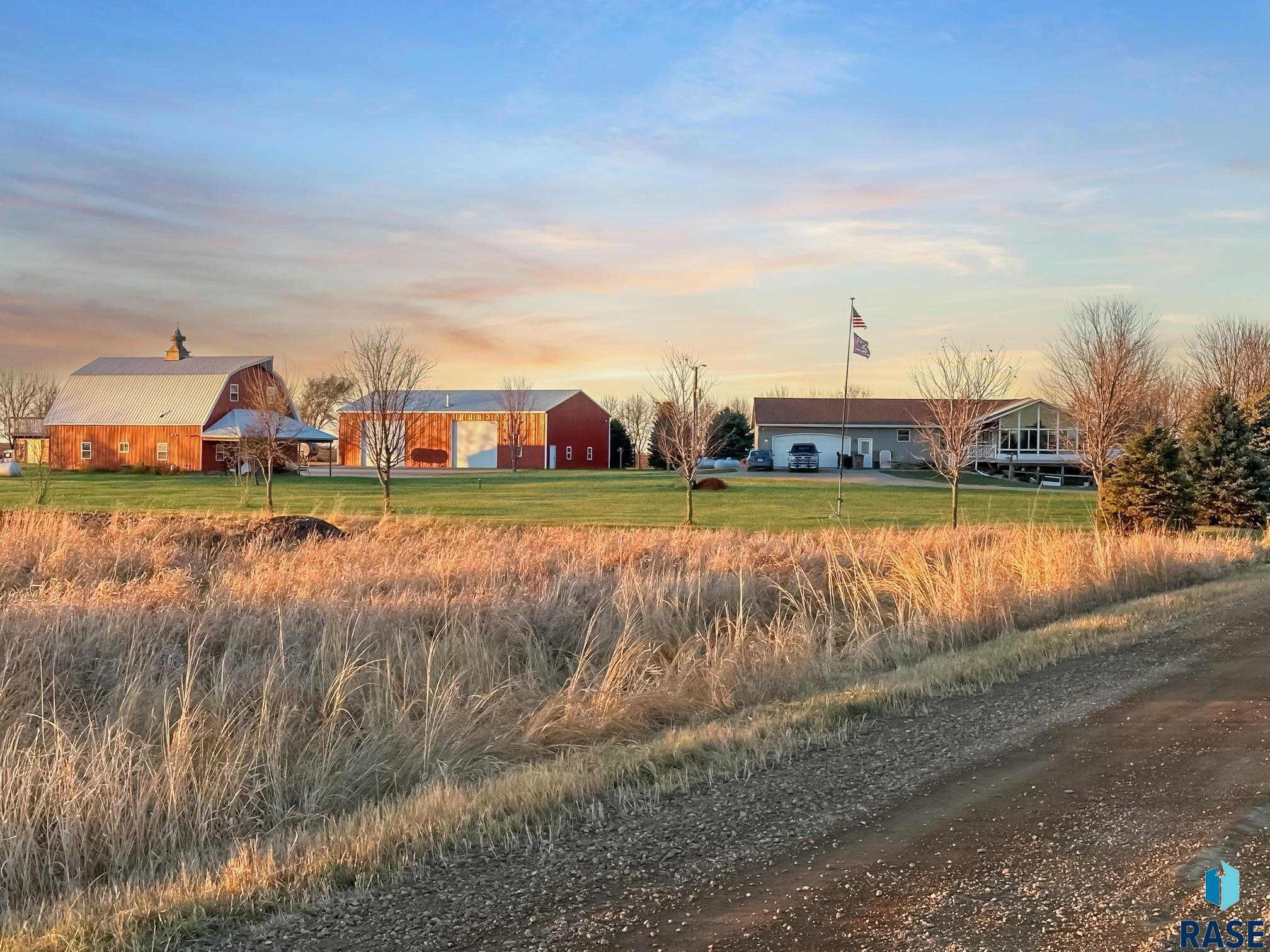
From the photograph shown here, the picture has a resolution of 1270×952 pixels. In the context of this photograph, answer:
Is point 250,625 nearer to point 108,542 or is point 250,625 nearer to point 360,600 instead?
point 360,600

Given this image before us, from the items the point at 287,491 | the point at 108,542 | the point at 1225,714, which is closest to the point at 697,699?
the point at 1225,714

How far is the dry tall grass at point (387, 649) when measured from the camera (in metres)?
6.58

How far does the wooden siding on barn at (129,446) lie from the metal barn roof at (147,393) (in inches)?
14.0

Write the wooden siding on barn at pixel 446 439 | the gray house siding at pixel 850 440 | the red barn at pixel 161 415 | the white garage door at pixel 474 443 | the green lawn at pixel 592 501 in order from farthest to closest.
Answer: the white garage door at pixel 474 443, the wooden siding on barn at pixel 446 439, the gray house siding at pixel 850 440, the red barn at pixel 161 415, the green lawn at pixel 592 501

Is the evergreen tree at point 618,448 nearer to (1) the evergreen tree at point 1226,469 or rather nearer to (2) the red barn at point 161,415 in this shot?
(2) the red barn at point 161,415

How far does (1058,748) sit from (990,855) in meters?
2.18

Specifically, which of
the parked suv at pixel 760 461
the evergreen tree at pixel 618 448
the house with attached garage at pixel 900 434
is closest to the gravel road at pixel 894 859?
the house with attached garage at pixel 900 434

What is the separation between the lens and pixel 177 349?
65875mm

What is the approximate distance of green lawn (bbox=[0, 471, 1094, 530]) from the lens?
26719mm

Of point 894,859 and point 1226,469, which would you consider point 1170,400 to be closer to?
point 1226,469

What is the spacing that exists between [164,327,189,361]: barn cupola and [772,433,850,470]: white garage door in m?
37.8

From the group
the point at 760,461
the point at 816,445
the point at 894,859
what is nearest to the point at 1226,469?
the point at 894,859

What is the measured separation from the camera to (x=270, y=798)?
23.2 feet

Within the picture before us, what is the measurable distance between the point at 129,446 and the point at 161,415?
102 inches
